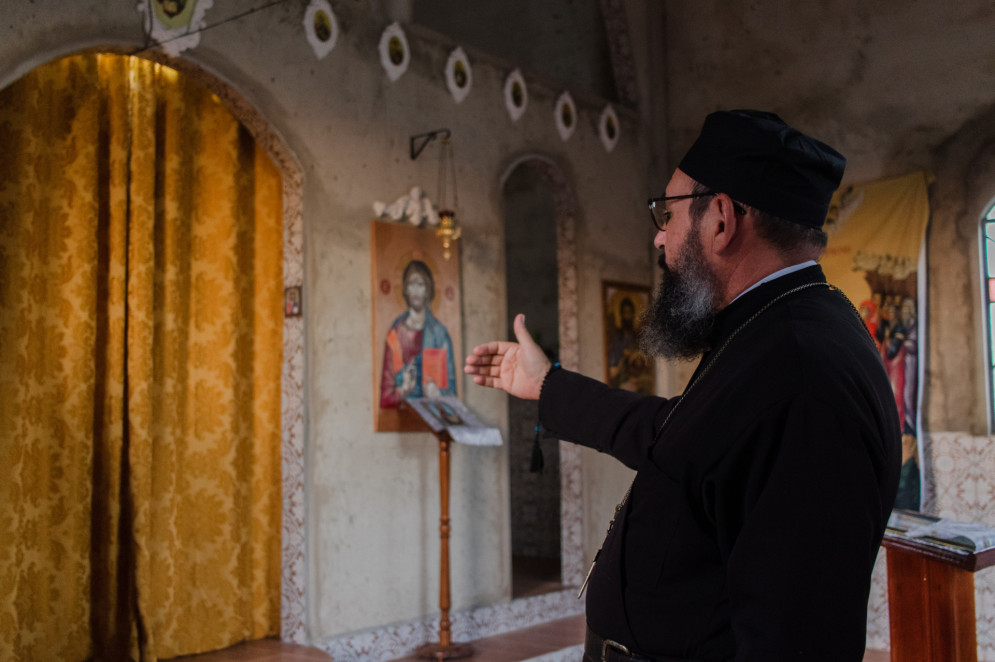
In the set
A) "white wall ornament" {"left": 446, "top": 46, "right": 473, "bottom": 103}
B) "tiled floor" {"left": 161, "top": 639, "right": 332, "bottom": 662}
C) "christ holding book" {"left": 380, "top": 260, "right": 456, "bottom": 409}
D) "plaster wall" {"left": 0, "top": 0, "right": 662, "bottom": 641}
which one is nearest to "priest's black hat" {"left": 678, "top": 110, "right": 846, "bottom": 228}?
"plaster wall" {"left": 0, "top": 0, "right": 662, "bottom": 641}

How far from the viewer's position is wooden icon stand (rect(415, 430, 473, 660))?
5273 millimetres

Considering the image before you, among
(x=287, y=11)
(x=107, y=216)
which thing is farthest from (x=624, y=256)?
(x=107, y=216)

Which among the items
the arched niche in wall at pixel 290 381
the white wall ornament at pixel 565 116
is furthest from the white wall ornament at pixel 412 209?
the white wall ornament at pixel 565 116

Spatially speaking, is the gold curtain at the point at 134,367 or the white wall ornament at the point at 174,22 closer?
the white wall ornament at the point at 174,22

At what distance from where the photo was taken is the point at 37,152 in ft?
15.7

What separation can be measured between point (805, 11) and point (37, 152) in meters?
6.05

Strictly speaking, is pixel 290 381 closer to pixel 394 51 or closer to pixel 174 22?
pixel 174 22

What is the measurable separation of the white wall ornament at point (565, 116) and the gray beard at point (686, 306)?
568 centimetres

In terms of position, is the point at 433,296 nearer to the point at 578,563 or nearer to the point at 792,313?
the point at 578,563

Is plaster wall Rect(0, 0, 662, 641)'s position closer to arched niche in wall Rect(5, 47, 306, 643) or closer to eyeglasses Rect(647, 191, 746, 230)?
arched niche in wall Rect(5, 47, 306, 643)

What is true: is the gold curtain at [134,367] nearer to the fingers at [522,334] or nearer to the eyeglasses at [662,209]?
the fingers at [522,334]

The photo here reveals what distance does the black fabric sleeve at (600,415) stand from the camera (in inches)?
65.6

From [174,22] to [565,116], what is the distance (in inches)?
139

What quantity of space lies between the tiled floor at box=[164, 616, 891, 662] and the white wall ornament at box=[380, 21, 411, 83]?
11.9 feet
